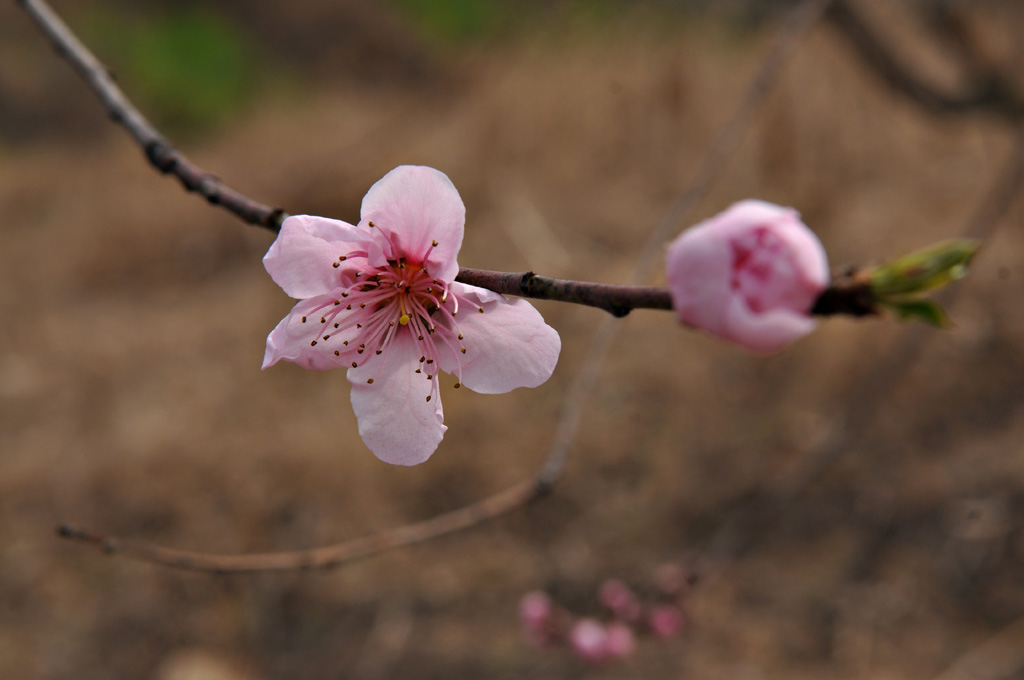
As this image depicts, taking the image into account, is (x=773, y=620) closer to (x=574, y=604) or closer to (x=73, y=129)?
(x=574, y=604)

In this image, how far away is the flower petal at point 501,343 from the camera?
0.52m

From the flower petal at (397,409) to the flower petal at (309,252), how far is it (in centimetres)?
8

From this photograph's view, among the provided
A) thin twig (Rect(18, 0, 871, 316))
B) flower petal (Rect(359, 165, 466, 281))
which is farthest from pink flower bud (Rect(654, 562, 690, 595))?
flower petal (Rect(359, 165, 466, 281))

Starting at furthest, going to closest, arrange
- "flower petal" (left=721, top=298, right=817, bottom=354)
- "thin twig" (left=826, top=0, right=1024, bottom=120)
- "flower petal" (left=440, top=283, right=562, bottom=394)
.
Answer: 1. "thin twig" (left=826, top=0, right=1024, bottom=120)
2. "flower petal" (left=440, top=283, right=562, bottom=394)
3. "flower petal" (left=721, top=298, right=817, bottom=354)

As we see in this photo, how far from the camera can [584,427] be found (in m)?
2.25

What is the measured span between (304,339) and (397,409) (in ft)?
0.35

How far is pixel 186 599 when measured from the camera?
1.97 meters

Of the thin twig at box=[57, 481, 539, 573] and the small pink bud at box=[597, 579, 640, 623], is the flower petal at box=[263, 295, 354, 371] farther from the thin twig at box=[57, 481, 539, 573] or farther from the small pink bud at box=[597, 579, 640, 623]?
the small pink bud at box=[597, 579, 640, 623]

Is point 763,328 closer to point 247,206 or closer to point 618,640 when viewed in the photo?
point 247,206

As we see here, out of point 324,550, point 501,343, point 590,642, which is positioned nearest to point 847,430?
point 590,642

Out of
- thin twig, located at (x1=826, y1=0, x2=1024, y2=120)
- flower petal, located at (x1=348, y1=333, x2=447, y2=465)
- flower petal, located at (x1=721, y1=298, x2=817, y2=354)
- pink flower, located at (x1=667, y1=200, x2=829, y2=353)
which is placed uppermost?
thin twig, located at (x1=826, y1=0, x2=1024, y2=120)

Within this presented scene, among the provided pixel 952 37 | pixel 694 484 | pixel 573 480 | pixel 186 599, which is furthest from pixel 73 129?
pixel 952 37

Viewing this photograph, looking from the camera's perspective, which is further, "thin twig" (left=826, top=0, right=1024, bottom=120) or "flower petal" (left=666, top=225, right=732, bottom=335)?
"thin twig" (left=826, top=0, right=1024, bottom=120)

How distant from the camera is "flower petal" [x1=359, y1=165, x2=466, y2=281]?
523 millimetres
